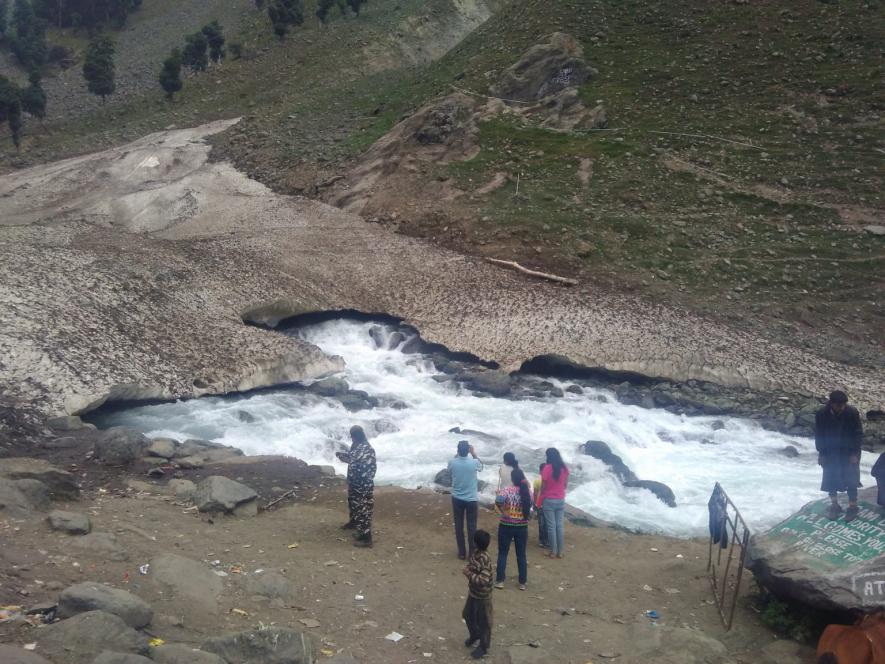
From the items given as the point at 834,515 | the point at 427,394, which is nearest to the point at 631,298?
the point at 427,394

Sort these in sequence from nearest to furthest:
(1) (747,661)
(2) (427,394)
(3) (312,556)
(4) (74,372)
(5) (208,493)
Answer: (1) (747,661) → (3) (312,556) → (5) (208,493) → (4) (74,372) → (2) (427,394)

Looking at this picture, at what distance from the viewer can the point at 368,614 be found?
8414 mm

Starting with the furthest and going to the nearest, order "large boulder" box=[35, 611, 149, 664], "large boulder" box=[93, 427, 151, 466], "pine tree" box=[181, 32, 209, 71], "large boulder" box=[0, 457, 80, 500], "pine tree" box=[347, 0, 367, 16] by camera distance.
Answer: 1. "pine tree" box=[347, 0, 367, 16]
2. "pine tree" box=[181, 32, 209, 71]
3. "large boulder" box=[93, 427, 151, 466]
4. "large boulder" box=[0, 457, 80, 500]
5. "large boulder" box=[35, 611, 149, 664]

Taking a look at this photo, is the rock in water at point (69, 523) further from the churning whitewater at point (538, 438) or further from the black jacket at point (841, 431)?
the black jacket at point (841, 431)

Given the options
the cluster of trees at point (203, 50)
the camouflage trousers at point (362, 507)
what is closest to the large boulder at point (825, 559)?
the camouflage trousers at point (362, 507)

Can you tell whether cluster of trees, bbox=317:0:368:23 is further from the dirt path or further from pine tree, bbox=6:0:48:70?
the dirt path

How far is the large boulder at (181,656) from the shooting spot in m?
6.34

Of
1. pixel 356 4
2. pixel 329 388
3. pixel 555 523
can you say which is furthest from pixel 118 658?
pixel 356 4

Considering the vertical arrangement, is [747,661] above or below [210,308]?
below

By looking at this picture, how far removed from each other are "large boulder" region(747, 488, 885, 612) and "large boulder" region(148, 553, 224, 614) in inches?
233

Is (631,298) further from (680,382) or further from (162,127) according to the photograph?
(162,127)

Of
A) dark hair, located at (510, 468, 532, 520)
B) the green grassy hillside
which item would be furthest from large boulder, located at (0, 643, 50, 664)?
the green grassy hillside

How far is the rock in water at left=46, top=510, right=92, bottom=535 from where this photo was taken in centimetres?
888

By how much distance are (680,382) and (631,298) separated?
365 centimetres
